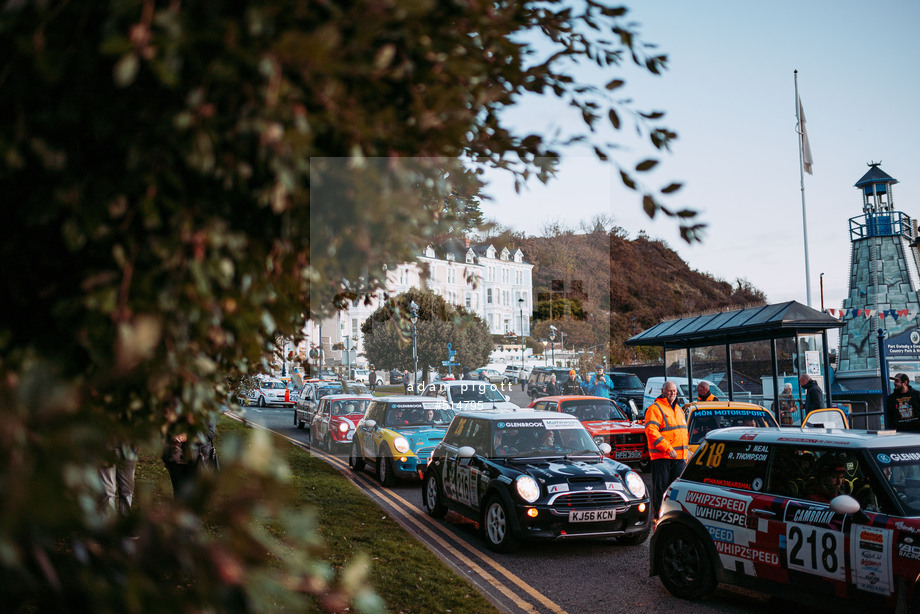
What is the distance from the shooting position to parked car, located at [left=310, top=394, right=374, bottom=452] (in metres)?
19.2

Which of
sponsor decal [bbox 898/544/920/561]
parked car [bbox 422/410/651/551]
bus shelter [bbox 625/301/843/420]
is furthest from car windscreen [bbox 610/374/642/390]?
sponsor decal [bbox 898/544/920/561]

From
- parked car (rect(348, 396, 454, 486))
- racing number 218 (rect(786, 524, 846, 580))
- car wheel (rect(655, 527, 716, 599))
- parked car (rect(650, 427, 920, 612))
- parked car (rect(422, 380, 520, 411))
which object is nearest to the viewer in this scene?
parked car (rect(650, 427, 920, 612))

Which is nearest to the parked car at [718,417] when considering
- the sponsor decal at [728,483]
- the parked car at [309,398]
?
the sponsor decal at [728,483]

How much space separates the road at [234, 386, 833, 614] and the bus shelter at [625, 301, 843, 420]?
410 inches

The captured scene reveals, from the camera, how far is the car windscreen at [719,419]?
39.9ft

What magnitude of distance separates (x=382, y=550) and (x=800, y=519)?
4598mm

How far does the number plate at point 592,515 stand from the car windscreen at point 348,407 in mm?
11957

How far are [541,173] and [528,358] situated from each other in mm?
45867

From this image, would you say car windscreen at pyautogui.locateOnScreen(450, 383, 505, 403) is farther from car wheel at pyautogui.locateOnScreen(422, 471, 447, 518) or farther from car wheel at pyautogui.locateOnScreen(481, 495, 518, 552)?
car wheel at pyautogui.locateOnScreen(481, 495, 518, 552)

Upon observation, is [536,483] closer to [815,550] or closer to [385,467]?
[815,550]

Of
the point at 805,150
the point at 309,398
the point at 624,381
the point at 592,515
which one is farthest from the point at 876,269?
the point at 592,515

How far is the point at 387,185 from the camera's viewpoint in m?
2.02

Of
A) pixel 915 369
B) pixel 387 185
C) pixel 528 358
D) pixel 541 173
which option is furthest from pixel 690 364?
pixel 528 358

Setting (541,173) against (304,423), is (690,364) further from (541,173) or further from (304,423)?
A: (541,173)
